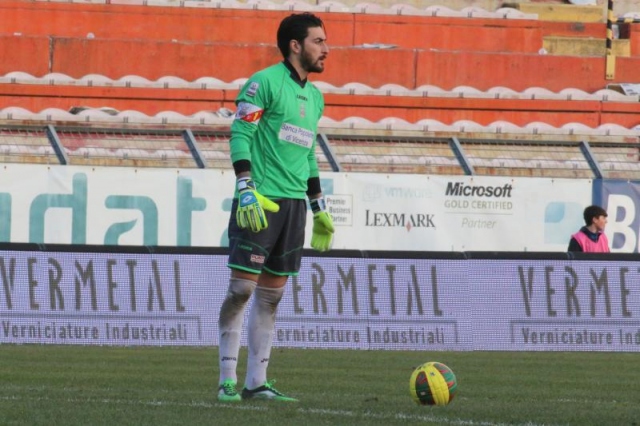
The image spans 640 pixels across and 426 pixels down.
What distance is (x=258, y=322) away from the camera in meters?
8.74

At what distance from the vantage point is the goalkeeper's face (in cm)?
865

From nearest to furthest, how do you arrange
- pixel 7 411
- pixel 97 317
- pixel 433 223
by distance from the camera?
pixel 7 411 → pixel 97 317 → pixel 433 223

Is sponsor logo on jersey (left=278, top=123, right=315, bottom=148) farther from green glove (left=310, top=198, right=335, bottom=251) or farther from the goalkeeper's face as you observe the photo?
green glove (left=310, top=198, right=335, bottom=251)

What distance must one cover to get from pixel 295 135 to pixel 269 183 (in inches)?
13.3

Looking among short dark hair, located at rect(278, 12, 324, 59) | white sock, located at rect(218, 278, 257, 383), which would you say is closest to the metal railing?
short dark hair, located at rect(278, 12, 324, 59)

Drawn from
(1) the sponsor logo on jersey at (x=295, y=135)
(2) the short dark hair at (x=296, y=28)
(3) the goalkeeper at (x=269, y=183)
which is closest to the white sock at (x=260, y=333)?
(3) the goalkeeper at (x=269, y=183)

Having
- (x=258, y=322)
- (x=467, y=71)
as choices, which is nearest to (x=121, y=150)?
(x=467, y=71)

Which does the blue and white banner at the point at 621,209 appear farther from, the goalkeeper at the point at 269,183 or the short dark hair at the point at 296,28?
the short dark hair at the point at 296,28

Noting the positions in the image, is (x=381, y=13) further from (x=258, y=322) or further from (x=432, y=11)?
(x=258, y=322)

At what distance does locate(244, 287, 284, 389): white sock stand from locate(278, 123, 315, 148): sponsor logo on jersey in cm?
92

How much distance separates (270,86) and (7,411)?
8.00 feet

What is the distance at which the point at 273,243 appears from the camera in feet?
28.0

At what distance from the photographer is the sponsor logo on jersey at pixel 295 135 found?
8.59 metres

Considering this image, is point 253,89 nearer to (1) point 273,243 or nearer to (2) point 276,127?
(2) point 276,127
